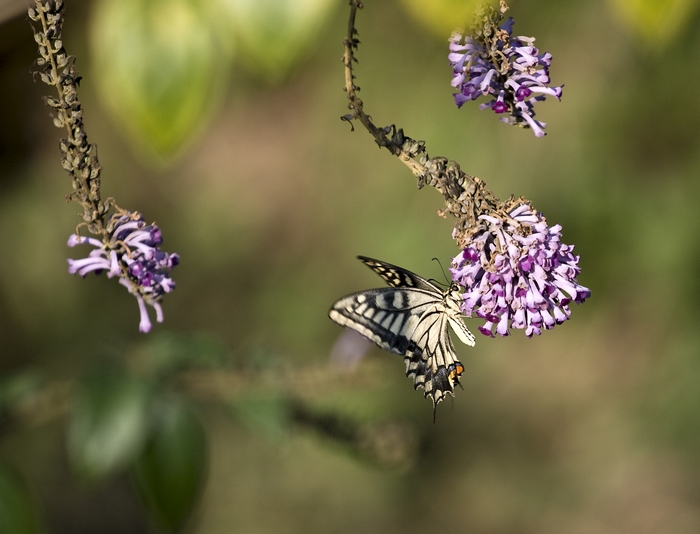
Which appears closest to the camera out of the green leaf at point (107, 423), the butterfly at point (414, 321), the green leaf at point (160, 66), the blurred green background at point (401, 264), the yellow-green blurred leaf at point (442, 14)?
the yellow-green blurred leaf at point (442, 14)

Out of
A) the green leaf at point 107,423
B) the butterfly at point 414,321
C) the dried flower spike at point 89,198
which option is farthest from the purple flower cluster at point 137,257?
the green leaf at point 107,423

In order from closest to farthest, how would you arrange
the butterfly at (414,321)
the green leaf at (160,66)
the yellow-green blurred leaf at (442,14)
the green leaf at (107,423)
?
the yellow-green blurred leaf at (442,14) → the green leaf at (160,66) → the butterfly at (414,321) → the green leaf at (107,423)

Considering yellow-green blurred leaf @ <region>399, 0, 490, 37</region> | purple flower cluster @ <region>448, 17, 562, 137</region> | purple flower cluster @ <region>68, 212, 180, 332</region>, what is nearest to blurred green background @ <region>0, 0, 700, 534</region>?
purple flower cluster @ <region>448, 17, 562, 137</region>

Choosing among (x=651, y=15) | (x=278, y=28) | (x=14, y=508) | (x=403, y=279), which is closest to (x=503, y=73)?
(x=651, y=15)

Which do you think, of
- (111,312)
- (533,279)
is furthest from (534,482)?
(533,279)

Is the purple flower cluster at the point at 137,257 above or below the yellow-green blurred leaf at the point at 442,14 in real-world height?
below

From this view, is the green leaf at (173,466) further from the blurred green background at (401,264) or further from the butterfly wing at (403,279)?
the blurred green background at (401,264)
